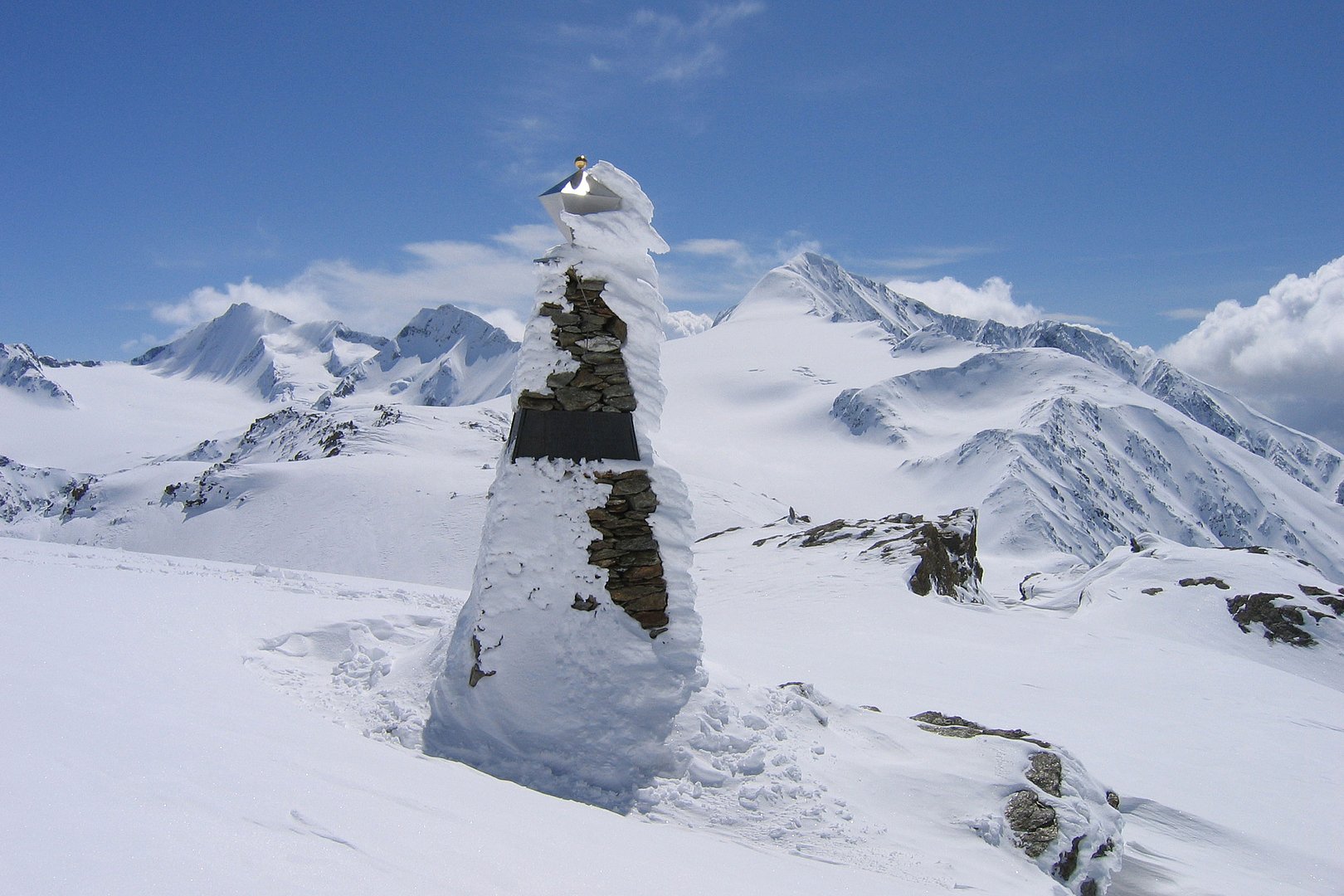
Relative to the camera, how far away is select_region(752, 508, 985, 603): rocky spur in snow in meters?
23.0

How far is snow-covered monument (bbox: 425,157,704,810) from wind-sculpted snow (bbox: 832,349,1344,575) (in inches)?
2991

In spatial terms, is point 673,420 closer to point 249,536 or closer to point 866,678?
point 249,536

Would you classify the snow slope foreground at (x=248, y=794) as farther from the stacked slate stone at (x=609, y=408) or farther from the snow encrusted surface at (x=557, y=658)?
the stacked slate stone at (x=609, y=408)

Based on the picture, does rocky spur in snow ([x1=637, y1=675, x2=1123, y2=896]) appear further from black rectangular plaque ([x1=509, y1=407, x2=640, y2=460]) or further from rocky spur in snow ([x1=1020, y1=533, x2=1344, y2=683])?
rocky spur in snow ([x1=1020, y1=533, x2=1344, y2=683])

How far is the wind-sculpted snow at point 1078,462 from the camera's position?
8542cm

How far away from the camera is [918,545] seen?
78.8 feet

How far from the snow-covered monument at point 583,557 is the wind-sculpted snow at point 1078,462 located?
76.0 m

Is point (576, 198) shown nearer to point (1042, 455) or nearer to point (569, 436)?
point (569, 436)

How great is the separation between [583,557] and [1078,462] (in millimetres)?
Answer: 104994

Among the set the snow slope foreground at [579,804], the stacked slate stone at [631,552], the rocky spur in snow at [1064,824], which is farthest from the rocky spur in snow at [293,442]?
the rocky spur in snow at [1064,824]

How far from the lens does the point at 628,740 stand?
764 cm

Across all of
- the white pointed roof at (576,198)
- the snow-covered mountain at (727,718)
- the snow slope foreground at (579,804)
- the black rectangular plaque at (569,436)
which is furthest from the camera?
the white pointed roof at (576,198)

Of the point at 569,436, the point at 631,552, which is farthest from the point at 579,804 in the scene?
the point at 569,436

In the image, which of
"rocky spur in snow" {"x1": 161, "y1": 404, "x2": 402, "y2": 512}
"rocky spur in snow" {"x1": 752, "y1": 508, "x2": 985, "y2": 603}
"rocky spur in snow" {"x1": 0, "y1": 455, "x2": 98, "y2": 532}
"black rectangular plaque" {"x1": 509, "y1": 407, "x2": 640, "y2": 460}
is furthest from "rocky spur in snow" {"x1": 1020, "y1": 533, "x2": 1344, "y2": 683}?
"rocky spur in snow" {"x1": 0, "y1": 455, "x2": 98, "y2": 532}
